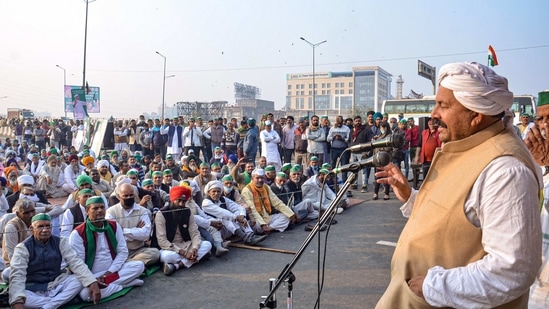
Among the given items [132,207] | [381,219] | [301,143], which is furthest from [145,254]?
[301,143]

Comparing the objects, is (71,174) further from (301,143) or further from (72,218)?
(301,143)

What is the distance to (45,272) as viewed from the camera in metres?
4.67

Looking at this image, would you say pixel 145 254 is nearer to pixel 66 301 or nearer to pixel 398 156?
pixel 66 301

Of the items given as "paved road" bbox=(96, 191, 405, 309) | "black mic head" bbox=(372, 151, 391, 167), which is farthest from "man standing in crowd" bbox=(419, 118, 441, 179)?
"black mic head" bbox=(372, 151, 391, 167)

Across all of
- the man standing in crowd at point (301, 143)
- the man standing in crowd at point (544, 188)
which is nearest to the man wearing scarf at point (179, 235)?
the man standing in crowd at point (544, 188)

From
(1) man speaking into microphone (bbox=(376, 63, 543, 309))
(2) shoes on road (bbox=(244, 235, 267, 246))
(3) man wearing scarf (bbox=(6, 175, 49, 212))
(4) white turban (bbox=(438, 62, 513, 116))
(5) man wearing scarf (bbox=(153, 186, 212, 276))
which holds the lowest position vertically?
(2) shoes on road (bbox=(244, 235, 267, 246))

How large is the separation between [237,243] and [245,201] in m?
1.06

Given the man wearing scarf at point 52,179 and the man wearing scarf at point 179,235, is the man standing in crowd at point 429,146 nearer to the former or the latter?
the man wearing scarf at point 179,235

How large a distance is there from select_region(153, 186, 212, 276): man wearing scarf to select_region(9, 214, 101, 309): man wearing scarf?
1167 mm

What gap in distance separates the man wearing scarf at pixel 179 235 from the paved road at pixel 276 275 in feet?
Answer: 0.59

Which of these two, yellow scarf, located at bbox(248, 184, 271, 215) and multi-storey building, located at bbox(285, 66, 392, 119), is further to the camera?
multi-storey building, located at bbox(285, 66, 392, 119)

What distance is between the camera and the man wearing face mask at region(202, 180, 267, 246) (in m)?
6.98

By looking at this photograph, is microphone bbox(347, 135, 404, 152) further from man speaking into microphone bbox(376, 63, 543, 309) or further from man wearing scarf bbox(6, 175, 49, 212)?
man wearing scarf bbox(6, 175, 49, 212)

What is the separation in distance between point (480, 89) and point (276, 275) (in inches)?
171
